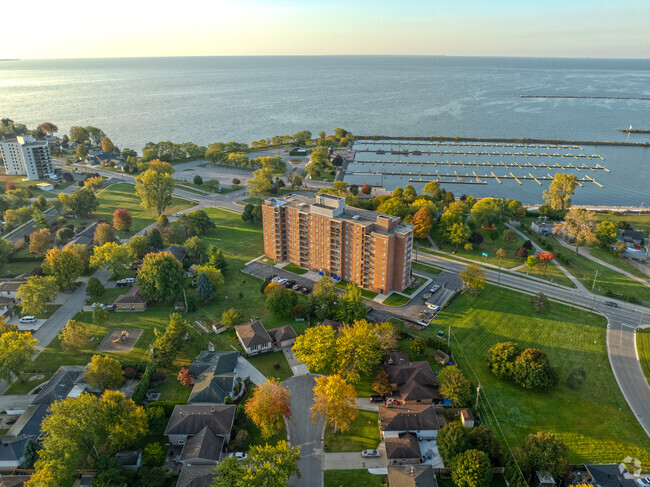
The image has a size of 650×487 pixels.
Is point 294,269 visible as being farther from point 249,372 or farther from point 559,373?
point 559,373

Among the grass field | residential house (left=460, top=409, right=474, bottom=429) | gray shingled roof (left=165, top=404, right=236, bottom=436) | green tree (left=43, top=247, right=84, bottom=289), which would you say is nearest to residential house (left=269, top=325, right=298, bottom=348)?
gray shingled roof (left=165, top=404, right=236, bottom=436)

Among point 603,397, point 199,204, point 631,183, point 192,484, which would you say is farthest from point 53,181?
point 631,183

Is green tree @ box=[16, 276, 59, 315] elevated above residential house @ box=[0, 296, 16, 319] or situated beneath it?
elevated above

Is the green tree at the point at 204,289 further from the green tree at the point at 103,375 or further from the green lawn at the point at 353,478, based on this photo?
the green lawn at the point at 353,478

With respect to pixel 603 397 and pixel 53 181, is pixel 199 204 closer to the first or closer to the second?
pixel 53 181

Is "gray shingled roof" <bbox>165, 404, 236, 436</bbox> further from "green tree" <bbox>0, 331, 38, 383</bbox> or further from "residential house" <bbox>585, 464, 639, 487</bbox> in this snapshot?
"residential house" <bbox>585, 464, 639, 487</bbox>

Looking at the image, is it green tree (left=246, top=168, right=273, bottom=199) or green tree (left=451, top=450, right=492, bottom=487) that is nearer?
green tree (left=451, top=450, right=492, bottom=487)
